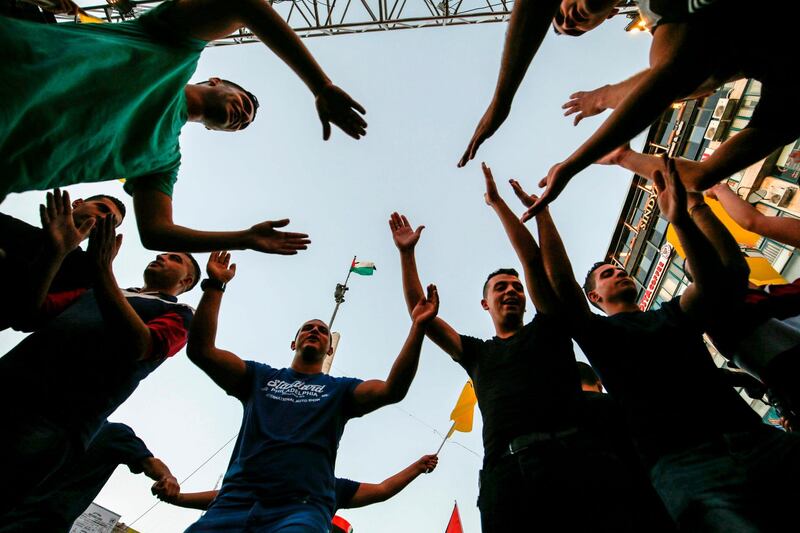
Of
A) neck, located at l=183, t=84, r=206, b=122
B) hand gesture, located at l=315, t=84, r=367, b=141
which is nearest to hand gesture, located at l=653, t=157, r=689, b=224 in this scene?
hand gesture, located at l=315, t=84, r=367, b=141

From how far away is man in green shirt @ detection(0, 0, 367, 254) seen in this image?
1.07 m

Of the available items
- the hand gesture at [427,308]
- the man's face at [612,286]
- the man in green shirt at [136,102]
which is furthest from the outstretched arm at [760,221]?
the man in green shirt at [136,102]

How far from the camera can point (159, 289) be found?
3205 mm

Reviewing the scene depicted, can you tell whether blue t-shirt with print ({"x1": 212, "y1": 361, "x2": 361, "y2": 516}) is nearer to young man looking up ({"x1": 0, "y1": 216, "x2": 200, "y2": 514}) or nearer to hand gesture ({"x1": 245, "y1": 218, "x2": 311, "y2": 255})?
young man looking up ({"x1": 0, "y1": 216, "x2": 200, "y2": 514})

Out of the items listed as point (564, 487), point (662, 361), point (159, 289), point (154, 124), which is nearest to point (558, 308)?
point (662, 361)

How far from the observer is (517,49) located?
1405 millimetres

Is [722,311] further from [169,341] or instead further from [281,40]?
[169,341]

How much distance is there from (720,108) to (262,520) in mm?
17875

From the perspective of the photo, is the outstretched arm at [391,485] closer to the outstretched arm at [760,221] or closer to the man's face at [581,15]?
the outstretched arm at [760,221]

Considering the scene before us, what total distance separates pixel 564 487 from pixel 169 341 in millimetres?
2309

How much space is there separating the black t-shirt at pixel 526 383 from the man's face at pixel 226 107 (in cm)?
212

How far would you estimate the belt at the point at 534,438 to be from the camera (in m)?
1.72

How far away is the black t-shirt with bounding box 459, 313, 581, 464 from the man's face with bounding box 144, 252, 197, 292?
101 inches

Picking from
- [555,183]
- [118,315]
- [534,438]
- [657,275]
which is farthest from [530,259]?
[657,275]
